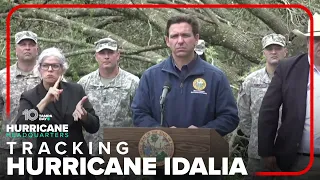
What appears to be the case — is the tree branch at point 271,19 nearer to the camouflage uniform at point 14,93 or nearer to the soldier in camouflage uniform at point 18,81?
the soldier in camouflage uniform at point 18,81

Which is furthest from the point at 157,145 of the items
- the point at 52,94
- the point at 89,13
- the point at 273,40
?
the point at 89,13

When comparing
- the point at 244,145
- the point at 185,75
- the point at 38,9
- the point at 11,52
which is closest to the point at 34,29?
the point at 38,9

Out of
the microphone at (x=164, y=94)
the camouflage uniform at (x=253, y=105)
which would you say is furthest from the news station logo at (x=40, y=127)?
the camouflage uniform at (x=253, y=105)

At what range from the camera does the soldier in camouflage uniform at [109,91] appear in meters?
4.97

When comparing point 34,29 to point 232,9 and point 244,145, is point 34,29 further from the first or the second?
point 244,145

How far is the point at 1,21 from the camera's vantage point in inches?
299

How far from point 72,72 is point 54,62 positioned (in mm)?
2234

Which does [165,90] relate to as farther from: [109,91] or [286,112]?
[109,91]

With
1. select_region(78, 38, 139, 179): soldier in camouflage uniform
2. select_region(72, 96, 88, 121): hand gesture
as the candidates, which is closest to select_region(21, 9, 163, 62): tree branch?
select_region(78, 38, 139, 179): soldier in camouflage uniform

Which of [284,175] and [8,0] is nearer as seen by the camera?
[284,175]

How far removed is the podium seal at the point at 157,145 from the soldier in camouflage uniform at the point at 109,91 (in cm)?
151

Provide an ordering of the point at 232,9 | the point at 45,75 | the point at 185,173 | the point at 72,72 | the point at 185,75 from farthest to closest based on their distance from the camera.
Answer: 1. the point at 232,9
2. the point at 72,72
3. the point at 45,75
4. the point at 185,75
5. the point at 185,173

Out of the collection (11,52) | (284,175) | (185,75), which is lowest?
(284,175)

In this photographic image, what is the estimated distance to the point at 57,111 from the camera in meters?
4.34
